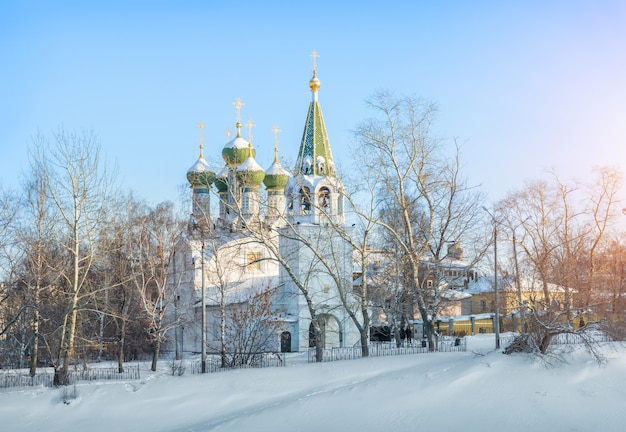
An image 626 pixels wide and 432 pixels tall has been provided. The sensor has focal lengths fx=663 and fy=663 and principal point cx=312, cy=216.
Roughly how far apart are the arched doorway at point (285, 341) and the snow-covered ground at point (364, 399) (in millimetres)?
10527

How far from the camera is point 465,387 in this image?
1596 centimetres

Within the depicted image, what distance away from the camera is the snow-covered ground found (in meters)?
14.3

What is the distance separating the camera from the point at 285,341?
98.3ft

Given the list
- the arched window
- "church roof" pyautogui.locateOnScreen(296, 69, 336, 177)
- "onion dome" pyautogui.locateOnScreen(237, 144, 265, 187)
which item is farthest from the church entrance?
"onion dome" pyautogui.locateOnScreen(237, 144, 265, 187)

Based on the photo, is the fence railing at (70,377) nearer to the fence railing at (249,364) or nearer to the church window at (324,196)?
the fence railing at (249,364)

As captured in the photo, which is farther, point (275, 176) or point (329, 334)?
point (275, 176)

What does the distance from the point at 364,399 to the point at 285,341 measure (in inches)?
574

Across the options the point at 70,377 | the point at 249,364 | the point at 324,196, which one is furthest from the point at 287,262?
the point at 70,377

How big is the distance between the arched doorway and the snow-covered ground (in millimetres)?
10527

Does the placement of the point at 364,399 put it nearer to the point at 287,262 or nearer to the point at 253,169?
the point at 287,262

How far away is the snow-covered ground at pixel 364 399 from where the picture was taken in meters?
14.3

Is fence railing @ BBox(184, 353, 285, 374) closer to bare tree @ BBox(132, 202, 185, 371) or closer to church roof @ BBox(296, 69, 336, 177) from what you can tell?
bare tree @ BBox(132, 202, 185, 371)

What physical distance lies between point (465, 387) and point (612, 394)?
3.36 meters

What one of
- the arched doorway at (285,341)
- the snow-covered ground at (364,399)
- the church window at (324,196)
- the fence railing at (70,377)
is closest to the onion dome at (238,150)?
the church window at (324,196)
